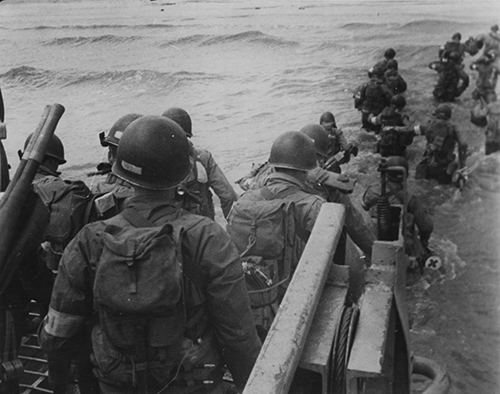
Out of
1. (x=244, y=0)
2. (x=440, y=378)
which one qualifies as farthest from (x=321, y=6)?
(x=440, y=378)

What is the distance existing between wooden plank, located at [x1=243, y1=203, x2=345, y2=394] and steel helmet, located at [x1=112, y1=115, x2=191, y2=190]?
1.99ft

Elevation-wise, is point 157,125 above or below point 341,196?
above

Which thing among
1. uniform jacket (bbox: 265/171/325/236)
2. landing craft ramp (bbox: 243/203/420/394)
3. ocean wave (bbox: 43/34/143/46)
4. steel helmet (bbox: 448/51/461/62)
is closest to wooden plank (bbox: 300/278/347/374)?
landing craft ramp (bbox: 243/203/420/394)

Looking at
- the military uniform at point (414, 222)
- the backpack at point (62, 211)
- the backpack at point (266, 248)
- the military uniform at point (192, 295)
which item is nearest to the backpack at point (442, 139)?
the military uniform at point (414, 222)

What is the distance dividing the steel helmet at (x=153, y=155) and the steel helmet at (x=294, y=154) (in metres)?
1.64

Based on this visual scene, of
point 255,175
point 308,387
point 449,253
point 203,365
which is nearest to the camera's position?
point 308,387

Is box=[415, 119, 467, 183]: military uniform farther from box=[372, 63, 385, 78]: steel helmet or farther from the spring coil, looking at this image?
the spring coil

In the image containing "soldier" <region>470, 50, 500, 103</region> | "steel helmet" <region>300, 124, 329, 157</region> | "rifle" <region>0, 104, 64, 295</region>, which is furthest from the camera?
"soldier" <region>470, 50, 500, 103</region>

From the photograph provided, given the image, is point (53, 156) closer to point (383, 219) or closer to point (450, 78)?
point (383, 219)

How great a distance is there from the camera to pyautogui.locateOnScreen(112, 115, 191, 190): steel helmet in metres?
2.52

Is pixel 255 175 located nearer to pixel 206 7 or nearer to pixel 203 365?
pixel 203 365

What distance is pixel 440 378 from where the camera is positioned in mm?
3475

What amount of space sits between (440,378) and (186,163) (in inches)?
74.4

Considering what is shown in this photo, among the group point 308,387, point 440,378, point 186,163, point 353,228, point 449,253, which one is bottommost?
point 449,253
